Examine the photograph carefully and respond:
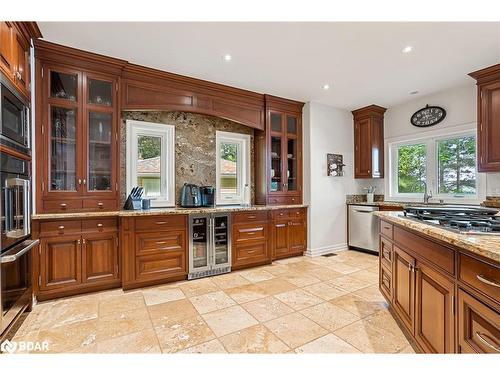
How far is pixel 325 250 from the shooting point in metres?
4.45

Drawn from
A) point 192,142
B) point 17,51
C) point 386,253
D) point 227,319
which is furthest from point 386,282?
point 17,51

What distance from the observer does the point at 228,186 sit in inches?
163

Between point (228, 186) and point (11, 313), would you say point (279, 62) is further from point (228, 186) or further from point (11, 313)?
point (11, 313)

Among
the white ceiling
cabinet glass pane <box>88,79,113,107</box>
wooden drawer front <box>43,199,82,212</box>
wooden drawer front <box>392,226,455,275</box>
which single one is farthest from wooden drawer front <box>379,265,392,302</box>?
cabinet glass pane <box>88,79,113,107</box>

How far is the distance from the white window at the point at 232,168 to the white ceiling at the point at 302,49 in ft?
2.97

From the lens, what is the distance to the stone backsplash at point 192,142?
358 cm

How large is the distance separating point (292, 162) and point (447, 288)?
10.8 feet

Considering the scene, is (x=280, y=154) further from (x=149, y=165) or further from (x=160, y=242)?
(x=160, y=242)

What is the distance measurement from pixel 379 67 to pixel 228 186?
2.64 meters

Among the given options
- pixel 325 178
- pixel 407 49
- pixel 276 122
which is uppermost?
pixel 407 49

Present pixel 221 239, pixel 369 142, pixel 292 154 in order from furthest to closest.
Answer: pixel 369 142 < pixel 292 154 < pixel 221 239

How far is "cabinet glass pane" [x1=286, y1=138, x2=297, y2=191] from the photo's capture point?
4.39 meters

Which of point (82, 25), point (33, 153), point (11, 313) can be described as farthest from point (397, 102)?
point (11, 313)

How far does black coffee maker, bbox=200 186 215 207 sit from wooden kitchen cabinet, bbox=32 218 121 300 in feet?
3.94
